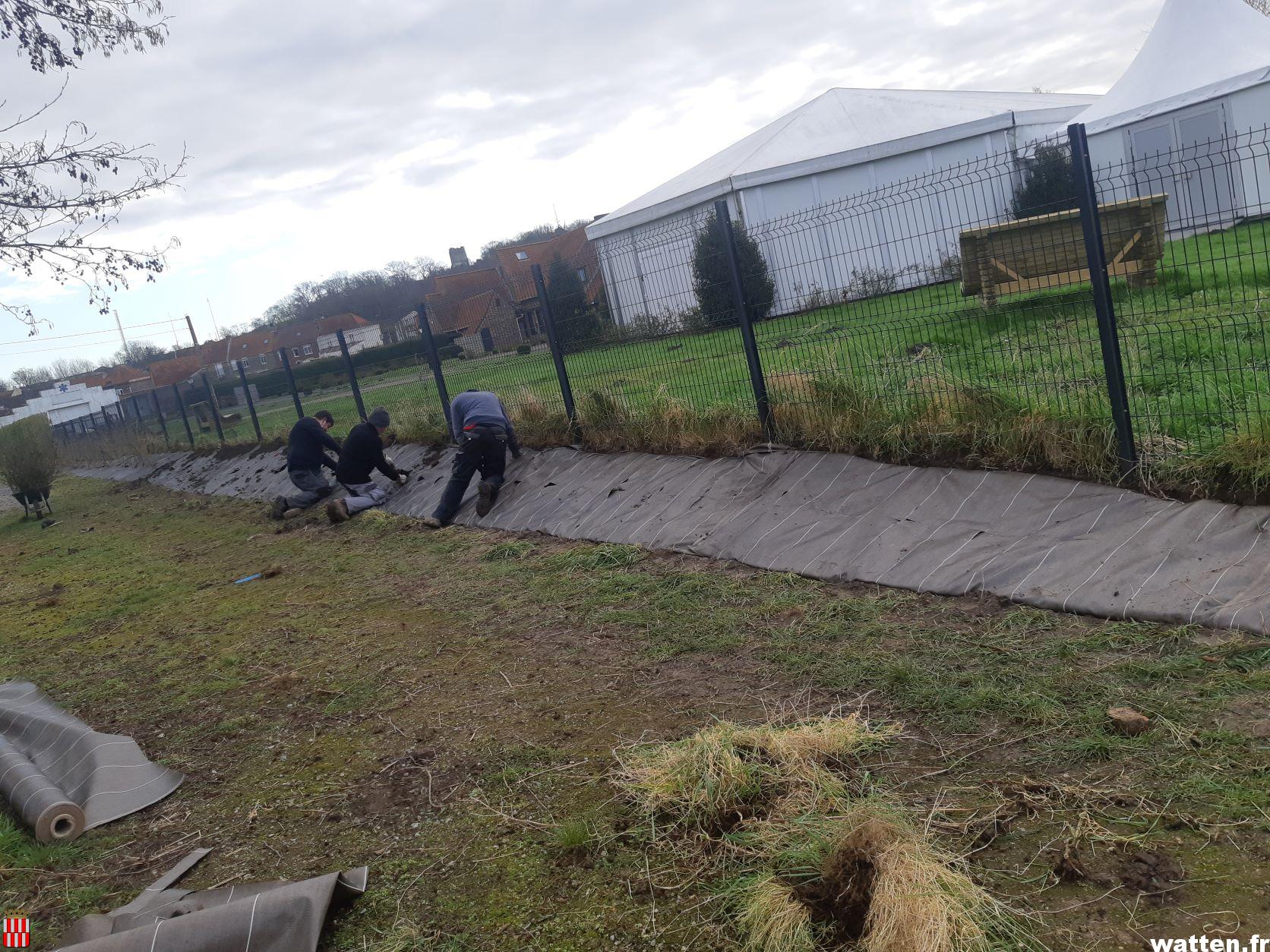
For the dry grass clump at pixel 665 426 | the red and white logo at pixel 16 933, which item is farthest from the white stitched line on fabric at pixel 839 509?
the red and white logo at pixel 16 933

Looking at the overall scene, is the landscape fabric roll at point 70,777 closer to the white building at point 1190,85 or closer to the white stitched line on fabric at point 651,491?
the white stitched line on fabric at point 651,491

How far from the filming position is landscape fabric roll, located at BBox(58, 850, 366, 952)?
8.34 ft

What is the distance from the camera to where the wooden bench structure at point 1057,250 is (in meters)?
5.26

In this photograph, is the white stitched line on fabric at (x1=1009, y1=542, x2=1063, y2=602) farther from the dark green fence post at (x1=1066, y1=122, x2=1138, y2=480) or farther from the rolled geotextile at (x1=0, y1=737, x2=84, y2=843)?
the rolled geotextile at (x1=0, y1=737, x2=84, y2=843)

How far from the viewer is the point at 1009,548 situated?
4.96m

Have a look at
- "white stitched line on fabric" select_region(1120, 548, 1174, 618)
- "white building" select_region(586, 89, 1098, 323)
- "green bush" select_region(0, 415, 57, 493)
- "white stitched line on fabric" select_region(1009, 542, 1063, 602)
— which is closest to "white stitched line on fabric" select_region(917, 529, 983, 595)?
"white stitched line on fabric" select_region(1009, 542, 1063, 602)

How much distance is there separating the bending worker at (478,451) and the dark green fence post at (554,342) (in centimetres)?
75

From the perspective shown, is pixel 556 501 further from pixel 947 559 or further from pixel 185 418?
pixel 185 418

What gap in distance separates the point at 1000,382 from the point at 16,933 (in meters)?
5.91

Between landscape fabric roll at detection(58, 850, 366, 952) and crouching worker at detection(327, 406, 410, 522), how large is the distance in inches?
310

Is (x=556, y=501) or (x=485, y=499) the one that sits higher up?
(x=485, y=499)

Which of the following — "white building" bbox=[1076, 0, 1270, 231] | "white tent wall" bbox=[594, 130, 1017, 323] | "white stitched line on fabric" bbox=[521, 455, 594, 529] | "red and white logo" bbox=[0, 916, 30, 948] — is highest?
"white building" bbox=[1076, 0, 1270, 231]

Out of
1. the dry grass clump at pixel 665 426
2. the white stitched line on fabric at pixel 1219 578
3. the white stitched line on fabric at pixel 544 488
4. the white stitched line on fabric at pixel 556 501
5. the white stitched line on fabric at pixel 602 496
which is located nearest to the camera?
the white stitched line on fabric at pixel 1219 578

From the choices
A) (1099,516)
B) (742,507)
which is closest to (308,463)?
(742,507)
